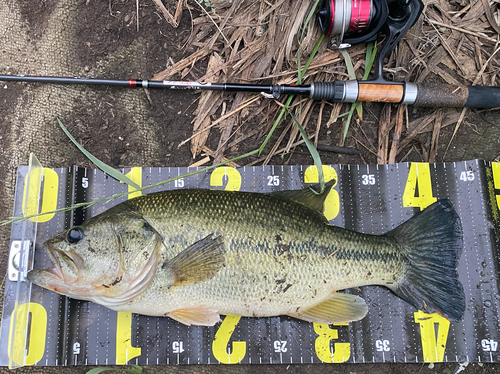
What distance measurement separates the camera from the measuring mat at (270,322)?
2.81 metres

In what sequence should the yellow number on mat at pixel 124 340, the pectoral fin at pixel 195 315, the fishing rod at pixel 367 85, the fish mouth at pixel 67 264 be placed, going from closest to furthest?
1. the fish mouth at pixel 67 264
2. the pectoral fin at pixel 195 315
3. the yellow number on mat at pixel 124 340
4. the fishing rod at pixel 367 85

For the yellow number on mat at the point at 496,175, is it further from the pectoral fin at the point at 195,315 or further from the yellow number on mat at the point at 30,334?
the yellow number on mat at the point at 30,334

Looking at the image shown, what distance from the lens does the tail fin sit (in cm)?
267

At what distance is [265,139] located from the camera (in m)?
3.09

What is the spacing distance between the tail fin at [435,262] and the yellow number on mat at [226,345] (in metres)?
1.37

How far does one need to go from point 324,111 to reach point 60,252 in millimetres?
2486

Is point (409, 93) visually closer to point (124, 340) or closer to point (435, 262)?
point (435, 262)

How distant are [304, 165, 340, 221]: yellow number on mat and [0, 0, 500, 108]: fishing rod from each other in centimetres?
65

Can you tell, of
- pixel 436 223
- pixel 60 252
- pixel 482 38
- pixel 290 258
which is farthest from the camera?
Answer: pixel 482 38

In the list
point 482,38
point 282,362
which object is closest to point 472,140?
point 482,38

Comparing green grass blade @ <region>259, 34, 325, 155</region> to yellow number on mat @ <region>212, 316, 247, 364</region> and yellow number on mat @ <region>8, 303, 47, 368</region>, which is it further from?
yellow number on mat @ <region>8, 303, 47, 368</region>

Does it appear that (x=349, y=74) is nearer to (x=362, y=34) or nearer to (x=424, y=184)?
(x=362, y=34)

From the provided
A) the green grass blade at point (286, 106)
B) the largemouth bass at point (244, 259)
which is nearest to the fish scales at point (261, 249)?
the largemouth bass at point (244, 259)

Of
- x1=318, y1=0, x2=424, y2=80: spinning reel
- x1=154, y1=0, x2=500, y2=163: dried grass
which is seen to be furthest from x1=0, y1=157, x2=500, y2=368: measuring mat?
x1=318, y1=0, x2=424, y2=80: spinning reel
